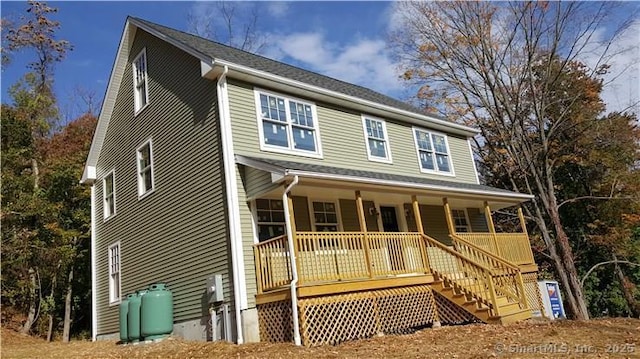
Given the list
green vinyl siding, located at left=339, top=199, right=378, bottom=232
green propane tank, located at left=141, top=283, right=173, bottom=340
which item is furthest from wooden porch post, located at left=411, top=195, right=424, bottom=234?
green propane tank, located at left=141, top=283, right=173, bottom=340

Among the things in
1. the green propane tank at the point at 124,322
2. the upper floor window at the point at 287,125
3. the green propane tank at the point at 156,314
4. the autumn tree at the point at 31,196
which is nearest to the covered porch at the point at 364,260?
the upper floor window at the point at 287,125

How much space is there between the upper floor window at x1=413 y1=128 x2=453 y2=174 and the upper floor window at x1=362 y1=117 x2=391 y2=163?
151 centimetres

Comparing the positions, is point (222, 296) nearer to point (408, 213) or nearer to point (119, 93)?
point (408, 213)

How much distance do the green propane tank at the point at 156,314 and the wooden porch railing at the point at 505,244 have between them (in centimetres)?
744

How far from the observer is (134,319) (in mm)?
10836

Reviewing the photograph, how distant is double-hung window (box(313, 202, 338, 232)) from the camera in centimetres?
1166

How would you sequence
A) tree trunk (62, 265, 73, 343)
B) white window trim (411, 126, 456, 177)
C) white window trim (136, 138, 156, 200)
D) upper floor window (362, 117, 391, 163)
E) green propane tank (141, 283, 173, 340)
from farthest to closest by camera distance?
tree trunk (62, 265, 73, 343) → white window trim (411, 126, 456, 177) → upper floor window (362, 117, 391, 163) → white window trim (136, 138, 156, 200) → green propane tank (141, 283, 173, 340)

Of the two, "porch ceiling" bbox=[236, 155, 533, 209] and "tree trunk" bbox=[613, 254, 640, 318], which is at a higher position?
"porch ceiling" bbox=[236, 155, 533, 209]

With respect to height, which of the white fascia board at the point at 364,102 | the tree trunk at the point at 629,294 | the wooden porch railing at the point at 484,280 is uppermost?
the white fascia board at the point at 364,102

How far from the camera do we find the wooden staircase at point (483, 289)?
10.2 metres

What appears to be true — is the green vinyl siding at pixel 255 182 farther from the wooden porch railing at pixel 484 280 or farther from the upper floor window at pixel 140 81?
the upper floor window at pixel 140 81

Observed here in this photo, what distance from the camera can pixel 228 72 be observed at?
1069 cm

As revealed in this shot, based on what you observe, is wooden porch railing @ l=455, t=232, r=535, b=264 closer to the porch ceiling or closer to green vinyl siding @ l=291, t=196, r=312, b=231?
the porch ceiling

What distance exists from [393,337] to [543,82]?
14.0 m
